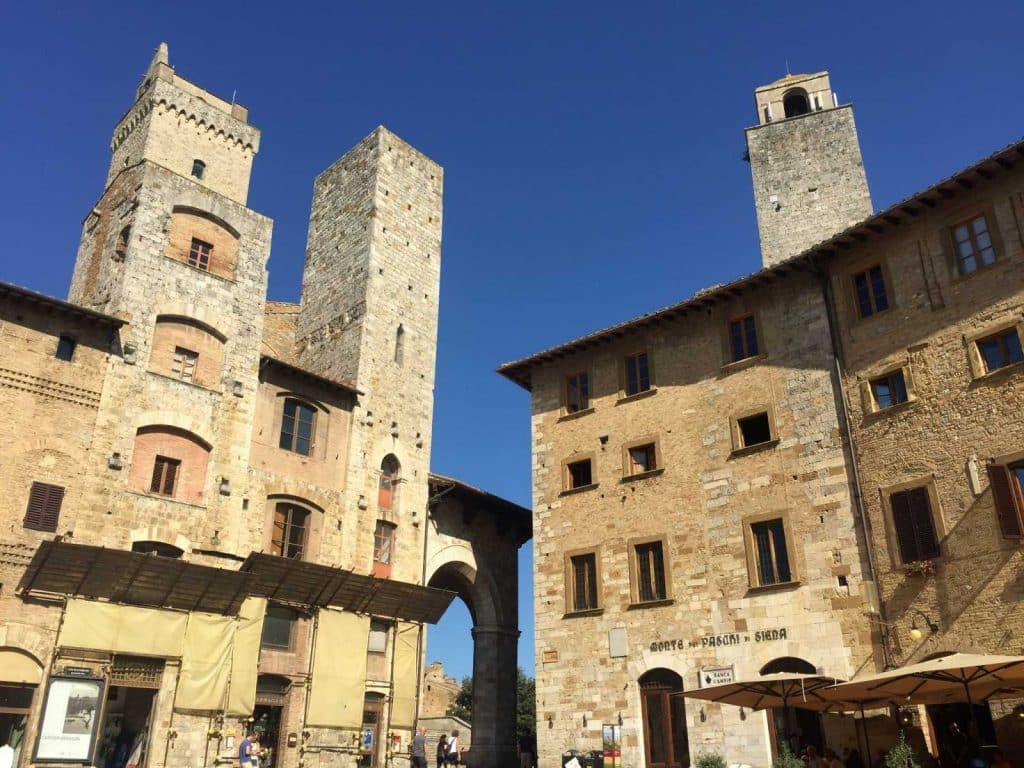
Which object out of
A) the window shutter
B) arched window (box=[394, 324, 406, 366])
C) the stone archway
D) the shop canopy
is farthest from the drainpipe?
arched window (box=[394, 324, 406, 366])

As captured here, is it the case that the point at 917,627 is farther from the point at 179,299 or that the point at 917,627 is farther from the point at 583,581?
the point at 179,299

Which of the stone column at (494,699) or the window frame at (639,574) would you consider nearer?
the window frame at (639,574)

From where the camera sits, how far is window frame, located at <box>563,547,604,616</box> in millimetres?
23389

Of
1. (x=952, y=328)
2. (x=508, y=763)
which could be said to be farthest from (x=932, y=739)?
(x=508, y=763)

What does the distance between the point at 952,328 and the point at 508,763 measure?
2100cm

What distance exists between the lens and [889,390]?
1997 cm

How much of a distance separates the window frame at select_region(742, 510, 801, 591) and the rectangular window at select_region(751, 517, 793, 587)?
0.03m

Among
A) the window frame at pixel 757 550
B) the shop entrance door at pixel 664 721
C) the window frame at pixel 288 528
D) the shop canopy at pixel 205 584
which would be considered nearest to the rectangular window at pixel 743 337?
the window frame at pixel 757 550

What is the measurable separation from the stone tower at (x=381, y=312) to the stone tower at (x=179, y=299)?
3858mm

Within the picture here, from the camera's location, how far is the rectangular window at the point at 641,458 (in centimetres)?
2394

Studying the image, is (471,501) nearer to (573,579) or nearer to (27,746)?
(573,579)

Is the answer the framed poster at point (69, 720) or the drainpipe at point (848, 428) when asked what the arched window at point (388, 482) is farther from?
the drainpipe at point (848, 428)

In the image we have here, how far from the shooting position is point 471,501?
101 feet

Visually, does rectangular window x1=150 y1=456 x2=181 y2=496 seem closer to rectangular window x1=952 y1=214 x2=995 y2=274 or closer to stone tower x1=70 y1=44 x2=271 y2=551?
stone tower x1=70 y1=44 x2=271 y2=551
